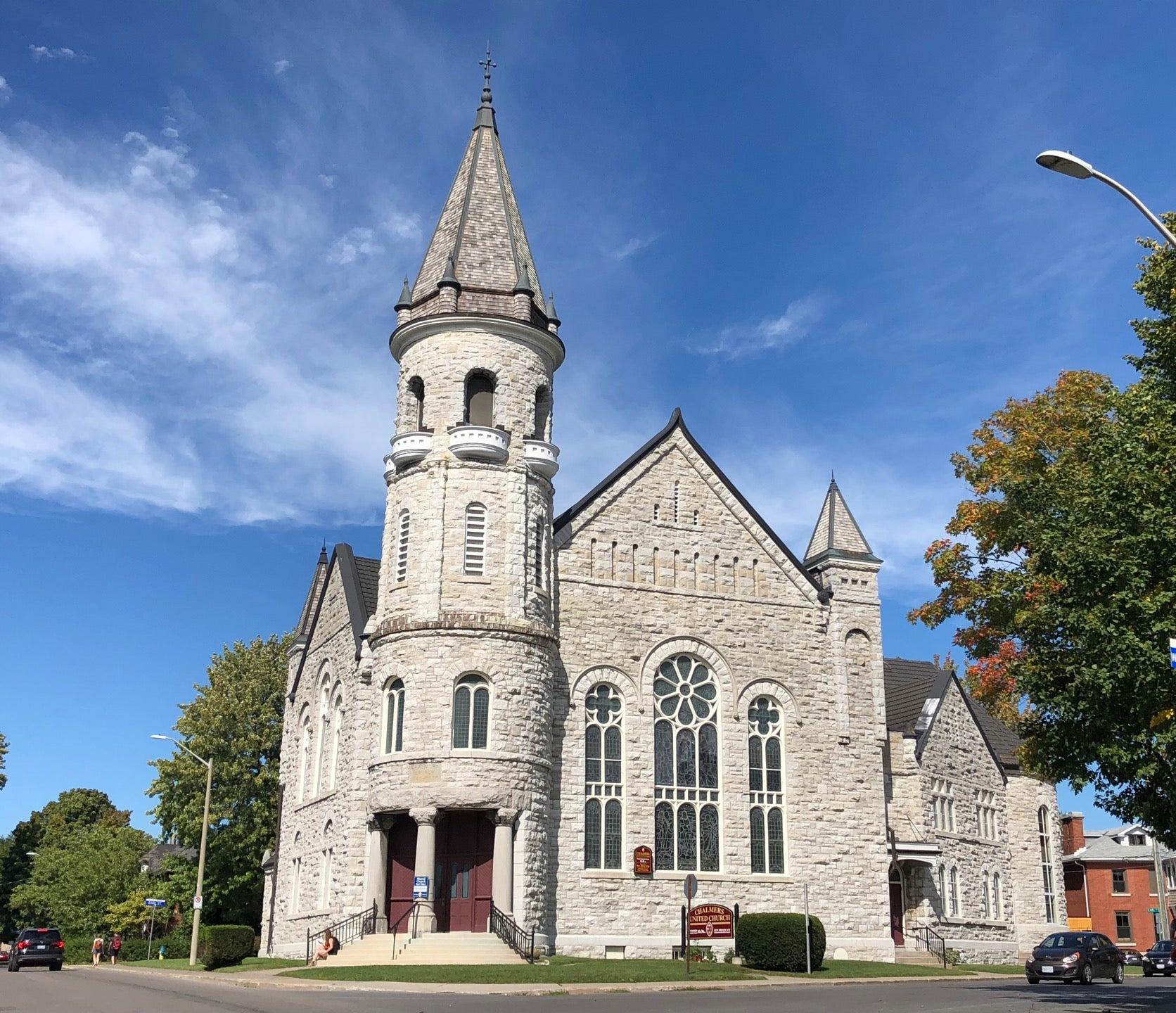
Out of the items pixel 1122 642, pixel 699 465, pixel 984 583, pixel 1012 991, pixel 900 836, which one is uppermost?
pixel 699 465

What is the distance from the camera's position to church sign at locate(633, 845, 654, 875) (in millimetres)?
32406

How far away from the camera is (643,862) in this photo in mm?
32406

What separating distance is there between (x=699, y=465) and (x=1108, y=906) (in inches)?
1631

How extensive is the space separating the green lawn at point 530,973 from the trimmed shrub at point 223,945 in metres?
8.24

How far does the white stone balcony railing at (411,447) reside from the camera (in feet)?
109

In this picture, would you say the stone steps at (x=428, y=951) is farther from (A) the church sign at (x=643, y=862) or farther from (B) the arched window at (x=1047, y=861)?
(B) the arched window at (x=1047, y=861)

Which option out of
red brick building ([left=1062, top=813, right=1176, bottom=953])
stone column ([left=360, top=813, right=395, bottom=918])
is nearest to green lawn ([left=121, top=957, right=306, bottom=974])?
stone column ([left=360, top=813, right=395, bottom=918])

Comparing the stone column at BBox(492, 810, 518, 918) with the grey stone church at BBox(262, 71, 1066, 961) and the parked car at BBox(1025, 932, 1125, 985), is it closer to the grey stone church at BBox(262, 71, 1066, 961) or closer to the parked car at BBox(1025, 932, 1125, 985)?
the grey stone church at BBox(262, 71, 1066, 961)

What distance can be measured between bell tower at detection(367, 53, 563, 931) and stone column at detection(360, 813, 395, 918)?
151 mm

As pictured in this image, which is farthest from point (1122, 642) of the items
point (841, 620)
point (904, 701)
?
point (904, 701)

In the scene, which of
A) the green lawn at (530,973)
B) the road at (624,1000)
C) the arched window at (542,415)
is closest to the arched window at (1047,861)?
the road at (624,1000)

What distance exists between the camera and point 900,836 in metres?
38.0

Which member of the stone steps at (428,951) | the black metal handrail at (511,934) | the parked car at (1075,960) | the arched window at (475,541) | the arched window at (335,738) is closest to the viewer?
the stone steps at (428,951)

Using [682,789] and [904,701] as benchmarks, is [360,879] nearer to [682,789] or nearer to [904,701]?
[682,789]
